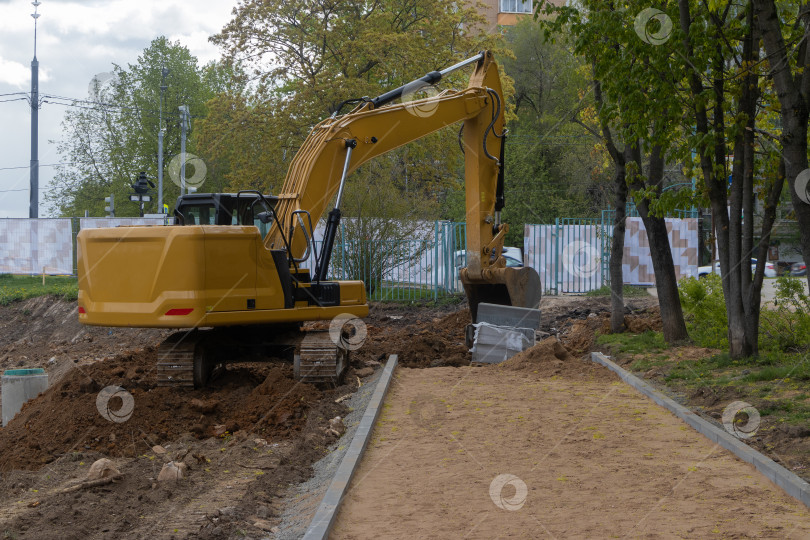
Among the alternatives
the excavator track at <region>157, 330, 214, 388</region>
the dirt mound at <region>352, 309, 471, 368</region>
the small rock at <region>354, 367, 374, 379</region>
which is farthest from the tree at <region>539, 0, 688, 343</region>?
the excavator track at <region>157, 330, 214, 388</region>

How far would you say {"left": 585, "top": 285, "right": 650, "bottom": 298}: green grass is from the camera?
25859mm

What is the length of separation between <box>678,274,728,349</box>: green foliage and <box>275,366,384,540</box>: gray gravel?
6.67m

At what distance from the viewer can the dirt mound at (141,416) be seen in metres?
9.12

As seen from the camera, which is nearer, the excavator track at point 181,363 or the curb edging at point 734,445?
the curb edging at point 734,445

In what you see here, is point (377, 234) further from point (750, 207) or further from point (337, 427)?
point (337, 427)

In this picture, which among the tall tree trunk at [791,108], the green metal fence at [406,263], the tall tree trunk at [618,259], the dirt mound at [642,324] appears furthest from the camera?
the green metal fence at [406,263]

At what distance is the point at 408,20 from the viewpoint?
32.0 m

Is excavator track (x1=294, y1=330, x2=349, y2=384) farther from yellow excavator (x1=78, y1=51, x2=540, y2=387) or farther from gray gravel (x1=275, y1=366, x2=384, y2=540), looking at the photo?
gray gravel (x1=275, y1=366, x2=384, y2=540)

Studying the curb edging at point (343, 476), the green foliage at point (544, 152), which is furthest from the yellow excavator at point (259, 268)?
the green foliage at point (544, 152)

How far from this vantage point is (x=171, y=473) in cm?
748

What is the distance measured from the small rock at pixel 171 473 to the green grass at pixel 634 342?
347 inches

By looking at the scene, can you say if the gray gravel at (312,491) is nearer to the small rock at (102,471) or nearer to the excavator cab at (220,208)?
the small rock at (102,471)

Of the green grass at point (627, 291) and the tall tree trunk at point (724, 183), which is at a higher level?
the tall tree trunk at point (724, 183)

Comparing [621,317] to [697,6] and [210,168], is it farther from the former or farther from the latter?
[210,168]
